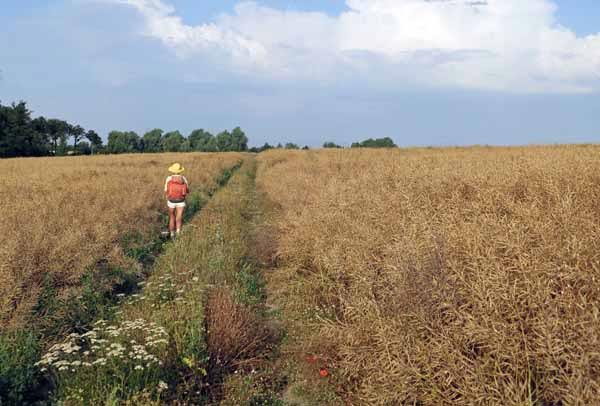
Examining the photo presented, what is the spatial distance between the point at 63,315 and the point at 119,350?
2.14m

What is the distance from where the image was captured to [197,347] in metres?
5.01

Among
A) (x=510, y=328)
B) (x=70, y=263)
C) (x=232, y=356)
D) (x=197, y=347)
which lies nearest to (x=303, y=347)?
(x=232, y=356)

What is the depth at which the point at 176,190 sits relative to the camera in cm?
1237

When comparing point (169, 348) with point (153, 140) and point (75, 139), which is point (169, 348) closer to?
point (75, 139)

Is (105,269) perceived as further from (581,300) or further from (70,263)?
(581,300)

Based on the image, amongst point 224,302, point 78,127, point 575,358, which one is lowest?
point 224,302

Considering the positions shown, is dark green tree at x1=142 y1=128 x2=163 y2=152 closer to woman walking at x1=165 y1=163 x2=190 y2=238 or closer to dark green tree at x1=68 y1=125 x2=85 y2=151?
dark green tree at x1=68 y1=125 x2=85 y2=151

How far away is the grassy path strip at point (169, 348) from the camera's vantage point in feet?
14.4

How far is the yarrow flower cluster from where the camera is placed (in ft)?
14.5

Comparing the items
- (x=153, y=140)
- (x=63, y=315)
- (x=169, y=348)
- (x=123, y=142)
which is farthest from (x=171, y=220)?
(x=153, y=140)

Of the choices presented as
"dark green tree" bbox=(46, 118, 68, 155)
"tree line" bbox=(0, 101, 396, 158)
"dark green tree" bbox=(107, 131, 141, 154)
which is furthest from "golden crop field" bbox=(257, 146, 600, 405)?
"dark green tree" bbox=(107, 131, 141, 154)

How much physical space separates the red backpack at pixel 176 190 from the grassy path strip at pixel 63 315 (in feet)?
5.13

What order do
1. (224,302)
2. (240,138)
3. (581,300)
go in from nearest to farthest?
(581,300) → (224,302) → (240,138)

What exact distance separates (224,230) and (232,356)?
246 inches
